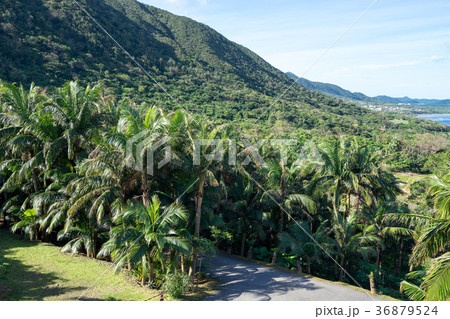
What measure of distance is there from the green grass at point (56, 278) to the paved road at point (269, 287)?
122 inches

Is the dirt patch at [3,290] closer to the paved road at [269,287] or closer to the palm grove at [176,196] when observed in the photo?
the palm grove at [176,196]

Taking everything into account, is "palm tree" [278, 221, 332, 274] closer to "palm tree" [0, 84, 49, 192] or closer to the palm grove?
the palm grove

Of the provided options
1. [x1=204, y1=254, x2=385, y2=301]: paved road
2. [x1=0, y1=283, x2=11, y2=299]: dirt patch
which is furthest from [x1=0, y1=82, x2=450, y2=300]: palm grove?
[x1=0, y1=283, x2=11, y2=299]: dirt patch

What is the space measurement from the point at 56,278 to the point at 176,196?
17.0 ft

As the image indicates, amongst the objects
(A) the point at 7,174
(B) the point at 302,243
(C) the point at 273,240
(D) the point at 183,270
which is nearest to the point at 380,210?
(B) the point at 302,243

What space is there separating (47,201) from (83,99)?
4.93m

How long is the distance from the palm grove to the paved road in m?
1.20

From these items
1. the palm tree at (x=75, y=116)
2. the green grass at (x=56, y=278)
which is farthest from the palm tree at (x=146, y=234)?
the palm tree at (x=75, y=116)

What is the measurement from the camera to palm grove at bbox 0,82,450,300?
11.0 metres

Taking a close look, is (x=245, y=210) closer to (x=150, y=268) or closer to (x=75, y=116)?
(x=150, y=268)

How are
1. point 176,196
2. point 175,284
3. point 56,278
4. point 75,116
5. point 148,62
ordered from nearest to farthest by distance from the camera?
point 175,284, point 56,278, point 176,196, point 75,116, point 148,62

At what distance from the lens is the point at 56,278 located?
11727 mm

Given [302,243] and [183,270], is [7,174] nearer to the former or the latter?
[183,270]

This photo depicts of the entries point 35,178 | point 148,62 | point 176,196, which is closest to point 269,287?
point 176,196
